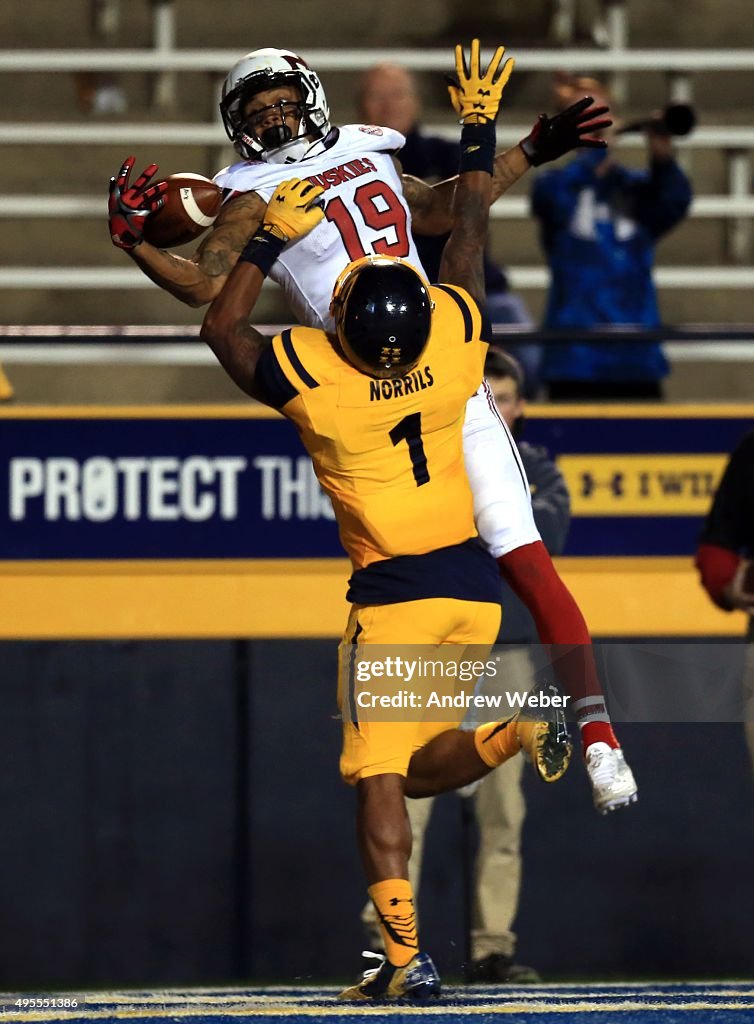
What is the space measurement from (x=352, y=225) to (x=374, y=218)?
68 mm

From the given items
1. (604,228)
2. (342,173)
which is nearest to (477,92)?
(342,173)

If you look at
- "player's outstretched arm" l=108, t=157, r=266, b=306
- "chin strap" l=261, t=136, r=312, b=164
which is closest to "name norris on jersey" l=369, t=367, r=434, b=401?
"player's outstretched arm" l=108, t=157, r=266, b=306

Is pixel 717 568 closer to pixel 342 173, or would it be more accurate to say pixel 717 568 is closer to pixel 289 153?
pixel 342 173

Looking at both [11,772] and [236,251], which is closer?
[236,251]

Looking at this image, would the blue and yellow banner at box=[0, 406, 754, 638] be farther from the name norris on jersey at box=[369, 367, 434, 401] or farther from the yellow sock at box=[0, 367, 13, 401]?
the name norris on jersey at box=[369, 367, 434, 401]

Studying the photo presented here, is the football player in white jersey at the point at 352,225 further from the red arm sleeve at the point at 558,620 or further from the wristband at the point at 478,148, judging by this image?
the wristband at the point at 478,148

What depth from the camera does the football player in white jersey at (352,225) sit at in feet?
16.9

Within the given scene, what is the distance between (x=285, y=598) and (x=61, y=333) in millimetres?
1273

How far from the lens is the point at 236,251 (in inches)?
210

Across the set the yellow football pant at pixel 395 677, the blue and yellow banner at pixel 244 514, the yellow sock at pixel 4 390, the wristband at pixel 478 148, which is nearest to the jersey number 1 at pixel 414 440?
the yellow football pant at pixel 395 677

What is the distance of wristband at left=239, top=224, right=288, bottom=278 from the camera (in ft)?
16.9

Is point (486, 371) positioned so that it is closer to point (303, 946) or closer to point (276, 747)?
point (276, 747)

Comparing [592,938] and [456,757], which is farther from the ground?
[456,757]

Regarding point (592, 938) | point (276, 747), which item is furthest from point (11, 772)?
point (592, 938)
